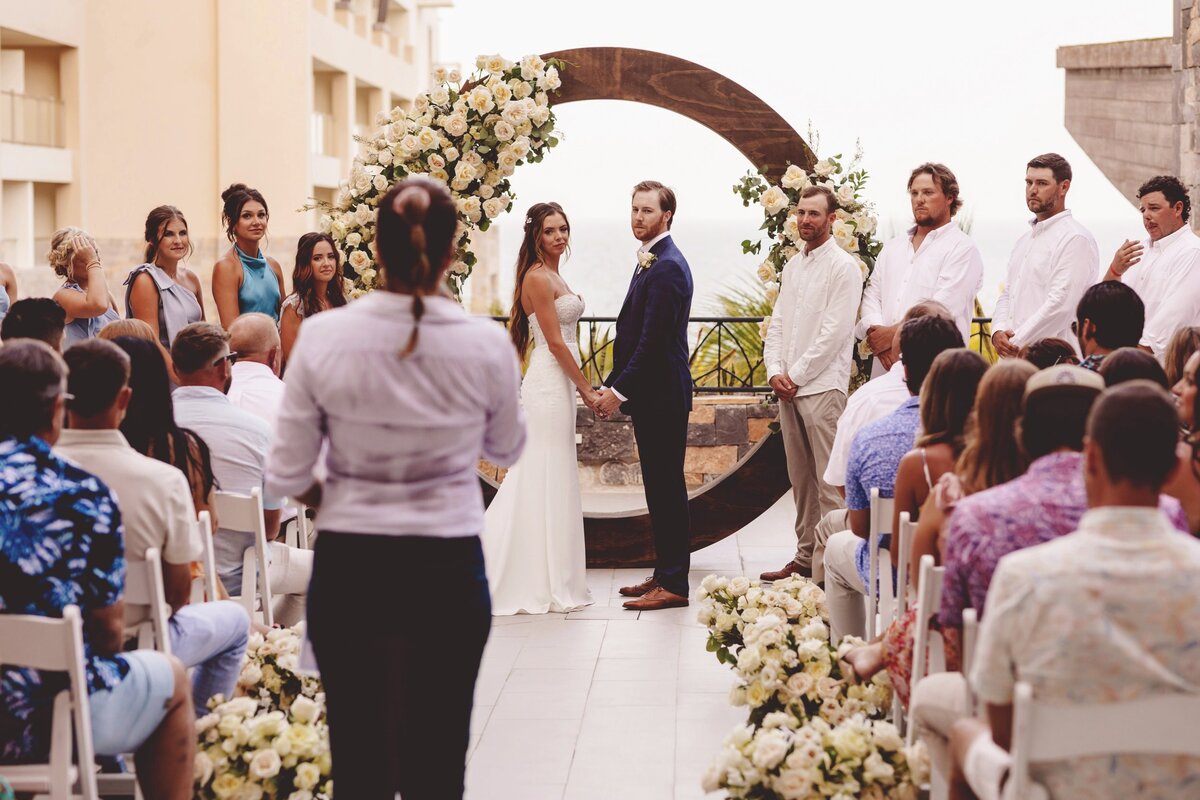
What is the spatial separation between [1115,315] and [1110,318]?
0.02 meters

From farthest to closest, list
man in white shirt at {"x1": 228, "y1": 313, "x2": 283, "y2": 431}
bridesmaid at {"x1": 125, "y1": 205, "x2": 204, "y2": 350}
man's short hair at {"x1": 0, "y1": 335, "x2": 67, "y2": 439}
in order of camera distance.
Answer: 1. bridesmaid at {"x1": 125, "y1": 205, "x2": 204, "y2": 350}
2. man in white shirt at {"x1": 228, "y1": 313, "x2": 283, "y2": 431}
3. man's short hair at {"x1": 0, "y1": 335, "x2": 67, "y2": 439}

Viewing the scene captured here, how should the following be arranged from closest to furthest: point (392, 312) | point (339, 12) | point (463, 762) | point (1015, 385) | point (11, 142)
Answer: point (392, 312) < point (463, 762) < point (1015, 385) < point (11, 142) < point (339, 12)

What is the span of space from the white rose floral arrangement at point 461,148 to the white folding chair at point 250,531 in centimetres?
280

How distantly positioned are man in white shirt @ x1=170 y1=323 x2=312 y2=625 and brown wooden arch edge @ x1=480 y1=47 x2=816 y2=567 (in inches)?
102

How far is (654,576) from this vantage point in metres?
6.36

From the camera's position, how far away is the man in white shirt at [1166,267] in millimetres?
6023

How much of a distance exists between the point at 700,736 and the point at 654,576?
188 centimetres

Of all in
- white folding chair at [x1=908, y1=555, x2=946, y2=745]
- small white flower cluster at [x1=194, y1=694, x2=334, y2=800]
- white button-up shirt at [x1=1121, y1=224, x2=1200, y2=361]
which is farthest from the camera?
white button-up shirt at [x1=1121, y1=224, x2=1200, y2=361]

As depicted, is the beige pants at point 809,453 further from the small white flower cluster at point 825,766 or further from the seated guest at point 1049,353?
the small white flower cluster at point 825,766

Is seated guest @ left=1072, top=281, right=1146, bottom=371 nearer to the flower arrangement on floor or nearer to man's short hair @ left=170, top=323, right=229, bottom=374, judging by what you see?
the flower arrangement on floor

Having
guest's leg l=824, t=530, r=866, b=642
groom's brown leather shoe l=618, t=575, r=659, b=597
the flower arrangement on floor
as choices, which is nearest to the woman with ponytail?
the flower arrangement on floor

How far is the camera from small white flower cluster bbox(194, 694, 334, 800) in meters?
3.32

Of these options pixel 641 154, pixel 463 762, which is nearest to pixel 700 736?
pixel 463 762

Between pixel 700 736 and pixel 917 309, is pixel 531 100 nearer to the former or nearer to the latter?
pixel 917 309
